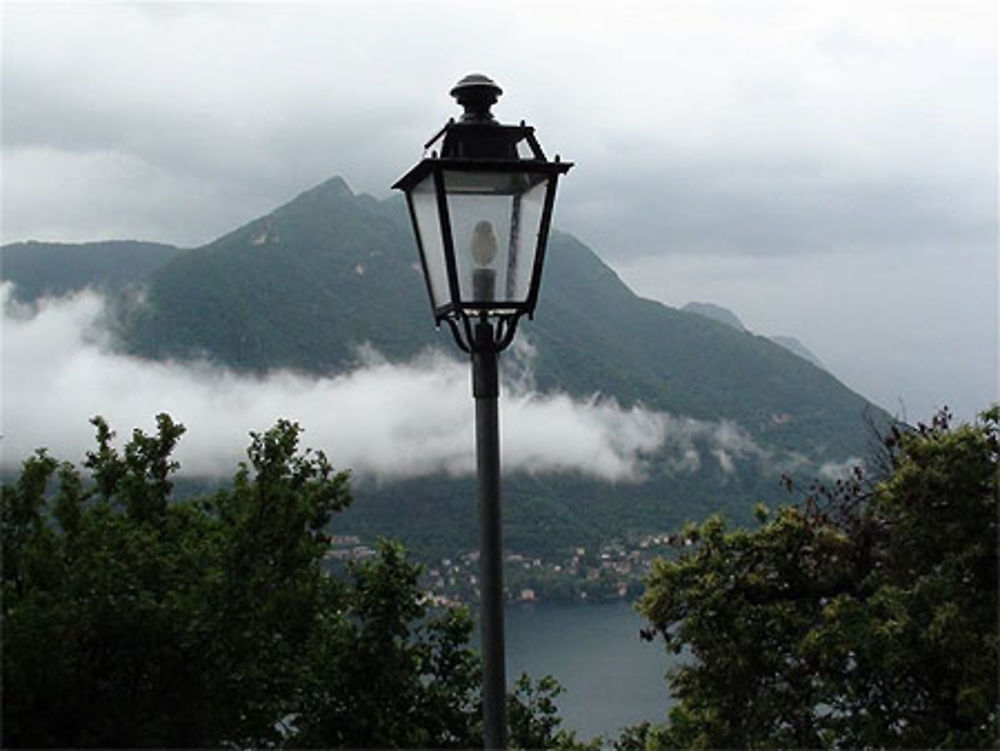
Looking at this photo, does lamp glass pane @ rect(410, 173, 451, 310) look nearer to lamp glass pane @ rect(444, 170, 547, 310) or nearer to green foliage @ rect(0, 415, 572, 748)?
lamp glass pane @ rect(444, 170, 547, 310)

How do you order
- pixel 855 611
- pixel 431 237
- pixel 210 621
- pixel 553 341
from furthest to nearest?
pixel 553 341
pixel 855 611
pixel 210 621
pixel 431 237

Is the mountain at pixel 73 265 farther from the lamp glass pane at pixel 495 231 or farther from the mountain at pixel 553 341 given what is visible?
the lamp glass pane at pixel 495 231

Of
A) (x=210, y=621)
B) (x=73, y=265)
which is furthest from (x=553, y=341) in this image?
(x=210, y=621)

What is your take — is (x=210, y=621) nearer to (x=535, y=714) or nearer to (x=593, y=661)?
(x=535, y=714)

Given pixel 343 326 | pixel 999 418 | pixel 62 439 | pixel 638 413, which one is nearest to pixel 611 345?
pixel 638 413

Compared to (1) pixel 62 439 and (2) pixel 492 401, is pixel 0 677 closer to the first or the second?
(2) pixel 492 401

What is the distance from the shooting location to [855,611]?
797cm

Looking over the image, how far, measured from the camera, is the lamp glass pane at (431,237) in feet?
10.2

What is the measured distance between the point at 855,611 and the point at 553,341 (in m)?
119

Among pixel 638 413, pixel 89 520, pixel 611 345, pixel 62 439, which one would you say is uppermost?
pixel 611 345

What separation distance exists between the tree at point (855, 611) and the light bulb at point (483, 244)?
536 centimetres

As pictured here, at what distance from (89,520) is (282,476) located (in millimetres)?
906

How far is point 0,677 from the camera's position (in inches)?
156

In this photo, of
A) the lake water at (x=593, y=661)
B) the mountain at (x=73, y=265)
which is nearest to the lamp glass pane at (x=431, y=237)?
the lake water at (x=593, y=661)
